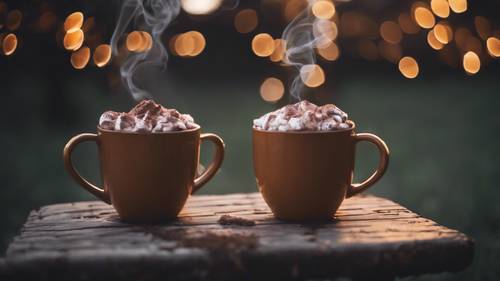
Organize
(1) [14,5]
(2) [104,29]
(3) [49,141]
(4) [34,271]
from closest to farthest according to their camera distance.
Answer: (4) [34,271]
(1) [14,5]
(2) [104,29]
(3) [49,141]

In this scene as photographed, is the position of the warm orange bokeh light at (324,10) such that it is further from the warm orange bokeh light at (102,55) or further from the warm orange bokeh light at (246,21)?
the warm orange bokeh light at (102,55)

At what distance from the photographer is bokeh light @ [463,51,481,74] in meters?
5.18

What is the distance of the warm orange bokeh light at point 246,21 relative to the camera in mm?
4750

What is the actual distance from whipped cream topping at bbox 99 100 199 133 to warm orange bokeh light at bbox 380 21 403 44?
3.76 metres

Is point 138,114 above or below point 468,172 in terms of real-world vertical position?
above

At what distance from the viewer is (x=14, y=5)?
3334mm

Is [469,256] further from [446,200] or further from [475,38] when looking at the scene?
[475,38]

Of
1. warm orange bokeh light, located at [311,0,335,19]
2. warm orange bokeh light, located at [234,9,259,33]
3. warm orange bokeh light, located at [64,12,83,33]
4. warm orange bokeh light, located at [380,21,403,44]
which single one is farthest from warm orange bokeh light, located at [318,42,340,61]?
warm orange bokeh light, located at [64,12,83,33]

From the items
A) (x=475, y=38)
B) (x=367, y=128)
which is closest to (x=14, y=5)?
(x=367, y=128)

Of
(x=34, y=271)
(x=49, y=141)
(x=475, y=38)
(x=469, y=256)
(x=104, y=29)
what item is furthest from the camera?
(x=475, y=38)

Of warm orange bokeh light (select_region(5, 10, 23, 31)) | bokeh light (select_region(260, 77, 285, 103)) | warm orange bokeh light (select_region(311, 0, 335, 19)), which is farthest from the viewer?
bokeh light (select_region(260, 77, 285, 103))

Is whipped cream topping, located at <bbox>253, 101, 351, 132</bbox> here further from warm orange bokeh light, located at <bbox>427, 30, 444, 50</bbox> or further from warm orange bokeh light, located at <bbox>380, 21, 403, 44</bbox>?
warm orange bokeh light, located at <bbox>427, 30, 444, 50</bbox>

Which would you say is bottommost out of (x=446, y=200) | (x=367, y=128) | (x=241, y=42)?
(x=446, y=200)

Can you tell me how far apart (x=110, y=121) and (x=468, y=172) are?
9.59ft
